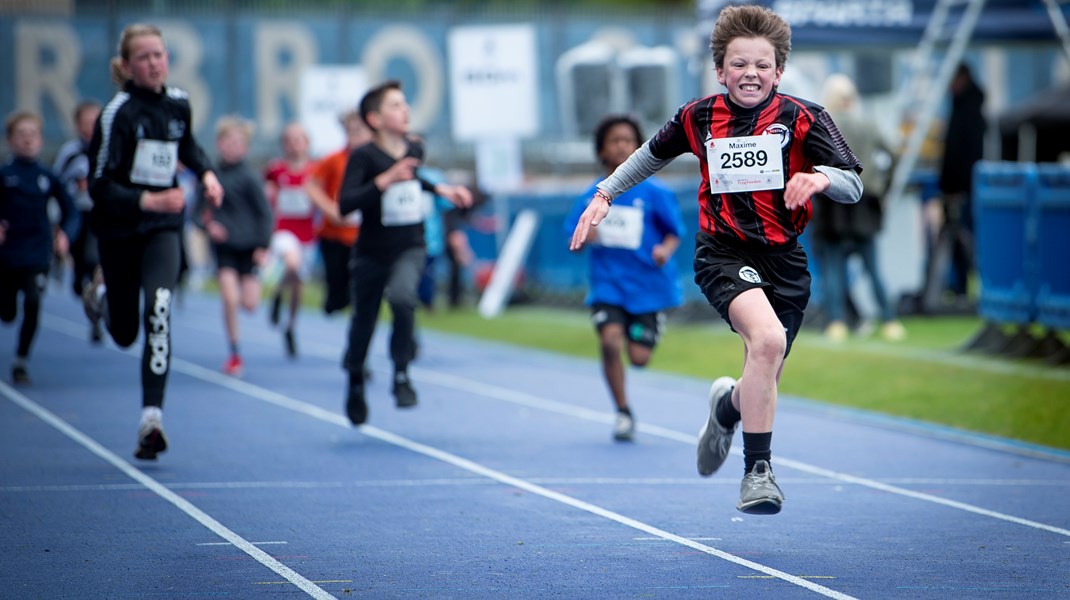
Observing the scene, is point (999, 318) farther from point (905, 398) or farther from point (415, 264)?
point (415, 264)

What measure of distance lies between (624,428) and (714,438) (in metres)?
2.72

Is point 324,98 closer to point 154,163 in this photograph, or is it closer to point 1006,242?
point 1006,242

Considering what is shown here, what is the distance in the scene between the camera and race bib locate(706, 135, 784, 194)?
672cm

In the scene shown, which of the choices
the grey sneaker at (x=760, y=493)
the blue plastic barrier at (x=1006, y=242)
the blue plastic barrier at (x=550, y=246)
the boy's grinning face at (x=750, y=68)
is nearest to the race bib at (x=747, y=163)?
the boy's grinning face at (x=750, y=68)

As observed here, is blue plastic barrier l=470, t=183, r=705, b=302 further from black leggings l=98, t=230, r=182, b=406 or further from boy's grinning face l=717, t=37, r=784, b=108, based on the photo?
boy's grinning face l=717, t=37, r=784, b=108

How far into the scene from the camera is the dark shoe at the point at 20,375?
13.1 m

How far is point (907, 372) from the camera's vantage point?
1343 centimetres

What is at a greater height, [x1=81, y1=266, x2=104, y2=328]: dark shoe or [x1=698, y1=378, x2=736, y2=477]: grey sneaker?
[x1=81, y1=266, x2=104, y2=328]: dark shoe

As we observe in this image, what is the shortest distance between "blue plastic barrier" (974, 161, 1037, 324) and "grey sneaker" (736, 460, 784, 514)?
7825mm

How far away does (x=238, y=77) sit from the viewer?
104 ft

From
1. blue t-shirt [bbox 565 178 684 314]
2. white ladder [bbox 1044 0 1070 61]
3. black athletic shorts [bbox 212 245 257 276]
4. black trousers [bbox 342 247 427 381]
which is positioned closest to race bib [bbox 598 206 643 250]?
blue t-shirt [bbox 565 178 684 314]

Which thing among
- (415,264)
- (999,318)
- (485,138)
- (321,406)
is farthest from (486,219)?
(415,264)

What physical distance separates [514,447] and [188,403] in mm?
3153

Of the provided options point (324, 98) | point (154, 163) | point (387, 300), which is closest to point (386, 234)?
point (387, 300)
